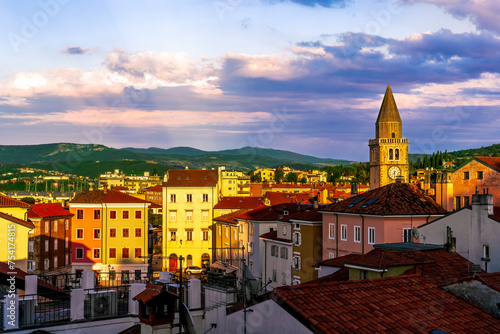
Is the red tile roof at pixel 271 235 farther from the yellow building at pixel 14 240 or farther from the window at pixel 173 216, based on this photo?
the window at pixel 173 216

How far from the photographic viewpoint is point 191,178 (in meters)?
77.6

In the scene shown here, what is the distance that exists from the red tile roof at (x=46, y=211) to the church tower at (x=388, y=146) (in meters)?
83.5

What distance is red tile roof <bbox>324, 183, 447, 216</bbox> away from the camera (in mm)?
36344

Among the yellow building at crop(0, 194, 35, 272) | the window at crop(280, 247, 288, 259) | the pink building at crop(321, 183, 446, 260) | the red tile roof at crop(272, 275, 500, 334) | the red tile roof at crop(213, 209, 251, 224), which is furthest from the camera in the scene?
the red tile roof at crop(213, 209, 251, 224)

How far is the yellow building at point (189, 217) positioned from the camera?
74938 mm

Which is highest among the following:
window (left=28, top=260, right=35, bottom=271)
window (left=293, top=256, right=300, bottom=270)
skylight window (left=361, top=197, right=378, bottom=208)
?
skylight window (left=361, top=197, right=378, bottom=208)

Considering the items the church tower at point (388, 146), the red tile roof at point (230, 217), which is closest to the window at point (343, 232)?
the red tile roof at point (230, 217)

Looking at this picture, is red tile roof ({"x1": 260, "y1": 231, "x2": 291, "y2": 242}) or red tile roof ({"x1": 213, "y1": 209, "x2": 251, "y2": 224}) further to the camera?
red tile roof ({"x1": 213, "y1": 209, "x2": 251, "y2": 224})

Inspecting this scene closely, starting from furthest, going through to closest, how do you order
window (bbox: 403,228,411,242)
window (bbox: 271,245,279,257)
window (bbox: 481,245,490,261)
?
window (bbox: 271,245,279,257) < window (bbox: 403,228,411,242) < window (bbox: 481,245,490,261)

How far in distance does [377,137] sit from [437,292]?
4841 inches

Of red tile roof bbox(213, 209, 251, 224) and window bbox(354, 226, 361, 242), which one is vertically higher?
window bbox(354, 226, 361, 242)

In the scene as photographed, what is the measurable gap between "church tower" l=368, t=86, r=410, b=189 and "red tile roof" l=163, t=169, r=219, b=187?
61708 millimetres

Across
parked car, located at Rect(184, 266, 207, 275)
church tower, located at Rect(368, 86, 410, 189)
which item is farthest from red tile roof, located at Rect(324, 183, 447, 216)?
church tower, located at Rect(368, 86, 410, 189)

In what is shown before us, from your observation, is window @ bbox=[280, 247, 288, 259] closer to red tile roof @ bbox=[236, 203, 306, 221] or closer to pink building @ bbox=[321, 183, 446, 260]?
red tile roof @ bbox=[236, 203, 306, 221]
